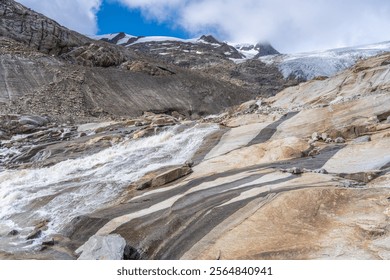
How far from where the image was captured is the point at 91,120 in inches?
1294

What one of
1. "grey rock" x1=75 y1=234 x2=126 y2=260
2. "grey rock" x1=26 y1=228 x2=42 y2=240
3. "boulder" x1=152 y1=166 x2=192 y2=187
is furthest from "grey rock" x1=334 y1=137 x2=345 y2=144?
"grey rock" x1=26 y1=228 x2=42 y2=240

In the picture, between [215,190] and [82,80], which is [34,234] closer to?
[215,190]

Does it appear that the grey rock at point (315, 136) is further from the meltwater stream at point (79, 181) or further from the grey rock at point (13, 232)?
the grey rock at point (13, 232)

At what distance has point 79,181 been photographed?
1567 cm

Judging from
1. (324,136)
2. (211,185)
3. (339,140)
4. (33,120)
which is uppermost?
(33,120)

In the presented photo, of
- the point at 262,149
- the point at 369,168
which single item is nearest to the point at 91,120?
the point at 262,149

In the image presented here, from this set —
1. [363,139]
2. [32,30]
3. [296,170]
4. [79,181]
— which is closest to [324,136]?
Result: [363,139]

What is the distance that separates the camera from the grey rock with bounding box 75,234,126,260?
321 inches

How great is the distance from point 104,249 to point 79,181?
7.84m

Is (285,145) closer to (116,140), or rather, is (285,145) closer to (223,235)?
(223,235)

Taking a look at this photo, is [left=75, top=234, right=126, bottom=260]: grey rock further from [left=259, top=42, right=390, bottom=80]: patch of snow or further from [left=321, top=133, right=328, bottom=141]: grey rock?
[left=259, top=42, right=390, bottom=80]: patch of snow

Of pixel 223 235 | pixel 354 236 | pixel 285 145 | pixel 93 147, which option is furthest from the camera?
pixel 93 147

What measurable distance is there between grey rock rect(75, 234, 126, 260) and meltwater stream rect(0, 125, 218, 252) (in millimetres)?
2949
